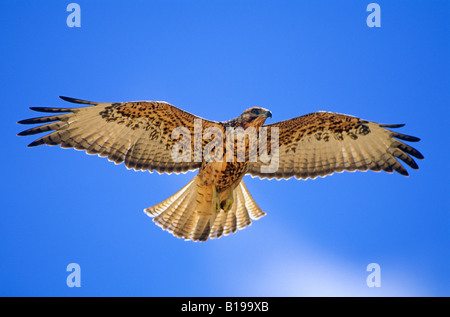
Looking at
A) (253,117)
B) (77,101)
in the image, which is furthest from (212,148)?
(77,101)

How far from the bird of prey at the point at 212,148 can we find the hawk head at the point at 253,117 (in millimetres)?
17

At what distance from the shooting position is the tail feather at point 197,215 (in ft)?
37.1

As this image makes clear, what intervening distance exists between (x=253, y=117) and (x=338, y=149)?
221cm

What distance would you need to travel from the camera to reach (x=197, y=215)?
37.1 feet

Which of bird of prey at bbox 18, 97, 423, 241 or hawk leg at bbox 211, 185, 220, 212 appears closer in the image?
bird of prey at bbox 18, 97, 423, 241

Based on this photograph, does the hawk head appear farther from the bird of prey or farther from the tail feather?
the tail feather

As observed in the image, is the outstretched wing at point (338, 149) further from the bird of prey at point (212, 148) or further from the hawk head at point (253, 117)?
the hawk head at point (253, 117)

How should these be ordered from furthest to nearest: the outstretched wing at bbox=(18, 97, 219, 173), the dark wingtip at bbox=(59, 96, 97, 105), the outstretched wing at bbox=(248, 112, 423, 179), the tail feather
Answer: the tail feather → the outstretched wing at bbox=(248, 112, 423, 179) → the outstretched wing at bbox=(18, 97, 219, 173) → the dark wingtip at bbox=(59, 96, 97, 105)

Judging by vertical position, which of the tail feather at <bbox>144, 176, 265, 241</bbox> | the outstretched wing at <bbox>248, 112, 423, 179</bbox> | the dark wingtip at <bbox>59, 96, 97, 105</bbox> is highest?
the dark wingtip at <bbox>59, 96, 97, 105</bbox>

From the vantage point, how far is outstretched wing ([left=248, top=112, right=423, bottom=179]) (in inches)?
431

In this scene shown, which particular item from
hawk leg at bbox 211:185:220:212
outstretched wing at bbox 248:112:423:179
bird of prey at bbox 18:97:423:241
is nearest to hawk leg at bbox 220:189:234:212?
bird of prey at bbox 18:97:423:241

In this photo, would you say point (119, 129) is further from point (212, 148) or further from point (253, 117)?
point (253, 117)

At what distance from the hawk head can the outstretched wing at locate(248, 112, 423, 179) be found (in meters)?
0.96

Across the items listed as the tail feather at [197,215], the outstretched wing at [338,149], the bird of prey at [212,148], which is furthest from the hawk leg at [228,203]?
the outstretched wing at [338,149]
